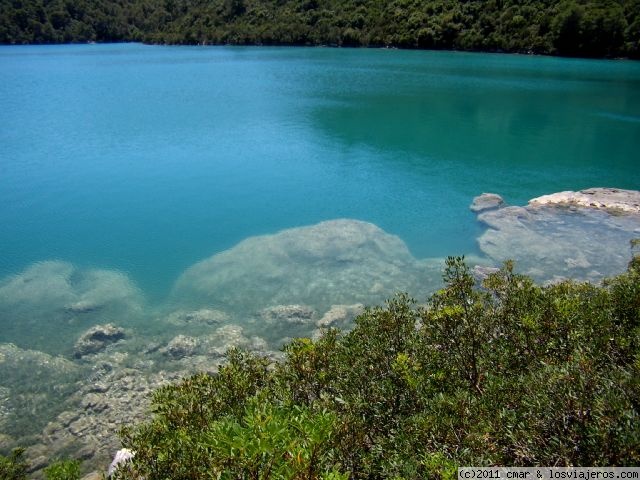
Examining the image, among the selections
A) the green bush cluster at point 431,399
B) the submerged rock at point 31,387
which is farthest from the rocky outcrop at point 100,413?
the green bush cluster at point 431,399

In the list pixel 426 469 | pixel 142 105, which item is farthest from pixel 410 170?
pixel 142 105

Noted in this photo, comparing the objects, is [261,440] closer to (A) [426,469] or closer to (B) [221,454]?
(B) [221,454]

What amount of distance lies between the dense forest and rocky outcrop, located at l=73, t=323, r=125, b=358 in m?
79.2

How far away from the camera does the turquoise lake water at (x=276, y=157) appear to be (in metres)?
Result: 21.8

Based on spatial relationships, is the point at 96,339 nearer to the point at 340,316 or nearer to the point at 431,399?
the point at 340,316

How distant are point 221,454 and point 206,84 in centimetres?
5774

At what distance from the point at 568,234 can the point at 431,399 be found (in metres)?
16.3

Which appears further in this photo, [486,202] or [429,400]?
[486,202]

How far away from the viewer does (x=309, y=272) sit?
724 inches

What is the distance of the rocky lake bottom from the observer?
39.4ft

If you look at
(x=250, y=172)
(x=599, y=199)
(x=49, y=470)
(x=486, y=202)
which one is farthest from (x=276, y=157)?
(x=49, y=470)

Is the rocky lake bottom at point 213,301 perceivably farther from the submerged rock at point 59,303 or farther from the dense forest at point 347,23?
the dense forest at point 347,23

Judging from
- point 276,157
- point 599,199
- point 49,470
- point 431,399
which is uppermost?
point 431,399

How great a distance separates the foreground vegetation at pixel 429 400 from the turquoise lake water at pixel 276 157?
37.5 feet
